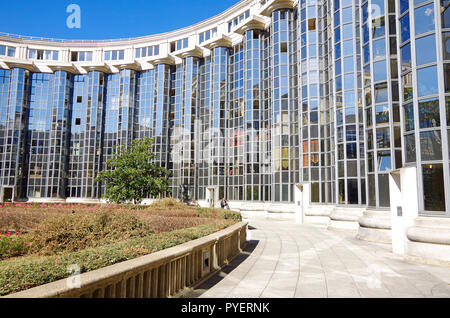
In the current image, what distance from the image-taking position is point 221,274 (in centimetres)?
857

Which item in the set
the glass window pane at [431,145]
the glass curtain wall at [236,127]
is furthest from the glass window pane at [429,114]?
the glass curtain wall at [236,127]

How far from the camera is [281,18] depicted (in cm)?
3350

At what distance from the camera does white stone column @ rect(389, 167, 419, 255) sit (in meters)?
11.2

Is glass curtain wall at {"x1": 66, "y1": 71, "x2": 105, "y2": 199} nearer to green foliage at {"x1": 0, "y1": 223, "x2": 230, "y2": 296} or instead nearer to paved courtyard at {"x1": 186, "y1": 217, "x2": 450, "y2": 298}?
paved courtyard at {"x1": 186, "y1": 217, "x2": 450, "y2": 298}

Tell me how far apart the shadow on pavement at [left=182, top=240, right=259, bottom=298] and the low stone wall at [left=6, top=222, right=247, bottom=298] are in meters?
0.15

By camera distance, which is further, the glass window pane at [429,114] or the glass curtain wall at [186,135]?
the glass curtain wall at [186,135]

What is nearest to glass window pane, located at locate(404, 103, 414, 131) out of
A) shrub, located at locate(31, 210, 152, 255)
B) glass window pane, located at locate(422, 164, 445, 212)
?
glass window pane, located at locate(422, 164, 445, 212)

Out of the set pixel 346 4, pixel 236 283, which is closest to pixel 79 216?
pixel 236 283

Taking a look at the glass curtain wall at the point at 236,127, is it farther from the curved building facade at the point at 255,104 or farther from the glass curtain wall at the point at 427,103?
the glass curtain wall at the point at 427,103

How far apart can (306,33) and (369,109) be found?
14.4 metres

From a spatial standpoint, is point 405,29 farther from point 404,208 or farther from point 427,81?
point 404,208

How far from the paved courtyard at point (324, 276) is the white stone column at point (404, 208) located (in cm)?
63

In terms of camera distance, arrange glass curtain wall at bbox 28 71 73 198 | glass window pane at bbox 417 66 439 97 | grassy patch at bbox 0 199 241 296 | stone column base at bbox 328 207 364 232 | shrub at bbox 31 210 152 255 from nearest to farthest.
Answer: grassy patch at bbox 0 199 241 296
shrub at bbox 31 210 152 255
glass window pane at bbox 417 66 439 97
stone column base at bbox 328 207 364 232
glass curtain wall at bbox 28 71 73 198

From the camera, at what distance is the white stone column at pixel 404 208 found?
36.8 ft
